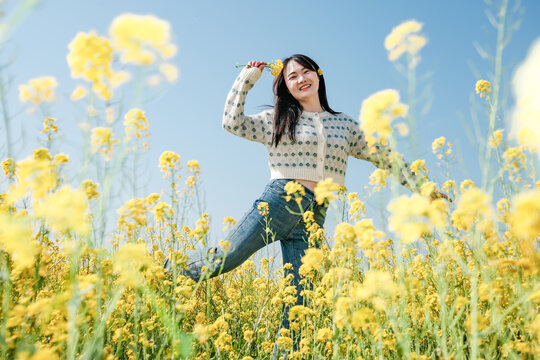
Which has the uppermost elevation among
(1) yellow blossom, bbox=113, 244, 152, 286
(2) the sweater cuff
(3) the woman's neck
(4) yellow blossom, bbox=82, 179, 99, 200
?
(2) the sweater cuff

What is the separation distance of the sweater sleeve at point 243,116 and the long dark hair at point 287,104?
0.11m

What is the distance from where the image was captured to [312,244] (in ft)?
8.45

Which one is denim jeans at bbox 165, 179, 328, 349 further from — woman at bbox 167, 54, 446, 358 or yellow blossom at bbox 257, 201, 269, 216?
yellow blossom at bbox 257, 201, 269, 216

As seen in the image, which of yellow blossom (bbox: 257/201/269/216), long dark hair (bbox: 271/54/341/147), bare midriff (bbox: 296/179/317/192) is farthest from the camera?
long dark hair (bbox: 271/54/341/147)

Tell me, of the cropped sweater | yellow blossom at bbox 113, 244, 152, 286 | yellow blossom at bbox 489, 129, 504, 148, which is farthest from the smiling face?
yellow blossom at bbox 113, 244, 152, 286

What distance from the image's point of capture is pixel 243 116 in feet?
9.79

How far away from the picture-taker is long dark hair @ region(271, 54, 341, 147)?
3.00 m

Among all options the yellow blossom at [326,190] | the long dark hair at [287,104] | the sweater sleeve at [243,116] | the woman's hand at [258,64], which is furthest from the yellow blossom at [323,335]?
the woman's hand at [258,64]

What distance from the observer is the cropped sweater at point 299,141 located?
2.92m

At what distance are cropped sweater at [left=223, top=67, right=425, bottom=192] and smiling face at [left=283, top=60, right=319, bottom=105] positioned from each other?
181 millimetres

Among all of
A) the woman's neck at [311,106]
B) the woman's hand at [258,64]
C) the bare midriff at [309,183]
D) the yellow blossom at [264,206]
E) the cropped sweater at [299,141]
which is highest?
the woman's hand at [258,64]

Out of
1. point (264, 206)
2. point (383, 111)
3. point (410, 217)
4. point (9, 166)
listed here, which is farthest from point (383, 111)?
point (9, 166)

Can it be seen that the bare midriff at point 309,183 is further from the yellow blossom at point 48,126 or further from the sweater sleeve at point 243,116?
the yellow blossom at point 48,126

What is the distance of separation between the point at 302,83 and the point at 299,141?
1.79 feet
